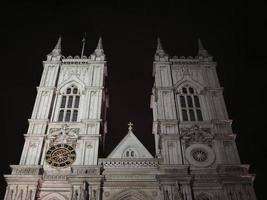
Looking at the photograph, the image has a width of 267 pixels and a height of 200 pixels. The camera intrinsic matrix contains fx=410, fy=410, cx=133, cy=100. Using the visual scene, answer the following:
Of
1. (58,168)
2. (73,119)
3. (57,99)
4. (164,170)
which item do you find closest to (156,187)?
(164,170)

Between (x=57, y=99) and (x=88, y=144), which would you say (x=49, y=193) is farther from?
(x=57, y=99)

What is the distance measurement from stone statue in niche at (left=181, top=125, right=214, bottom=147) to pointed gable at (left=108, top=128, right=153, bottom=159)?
3.49m

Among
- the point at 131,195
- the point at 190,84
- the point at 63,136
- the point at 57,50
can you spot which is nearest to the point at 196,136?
the point at 190,84

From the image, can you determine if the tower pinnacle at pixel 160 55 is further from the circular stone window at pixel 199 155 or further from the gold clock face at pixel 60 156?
the gold clock face at pixel 60 156

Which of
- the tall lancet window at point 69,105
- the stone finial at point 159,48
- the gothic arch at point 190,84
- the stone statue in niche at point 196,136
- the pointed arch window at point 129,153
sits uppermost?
the stone finial at point 159,48

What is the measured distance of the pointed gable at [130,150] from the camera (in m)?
36.0

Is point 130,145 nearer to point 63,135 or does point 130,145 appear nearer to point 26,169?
point 63,135

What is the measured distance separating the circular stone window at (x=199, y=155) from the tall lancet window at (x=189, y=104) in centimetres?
351

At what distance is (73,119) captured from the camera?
124 feet

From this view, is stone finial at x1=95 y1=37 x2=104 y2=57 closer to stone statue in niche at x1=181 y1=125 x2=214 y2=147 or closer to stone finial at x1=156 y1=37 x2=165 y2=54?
stone finial at x1=156 y1=37 x2=165 y2=54

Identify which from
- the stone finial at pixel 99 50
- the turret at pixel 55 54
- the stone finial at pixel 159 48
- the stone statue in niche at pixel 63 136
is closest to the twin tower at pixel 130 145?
the stone statue in niche at pixel 63 136

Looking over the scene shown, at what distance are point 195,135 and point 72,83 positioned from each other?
1338cm

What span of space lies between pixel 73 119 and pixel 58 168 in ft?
19.5

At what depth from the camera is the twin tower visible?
31375 mm
